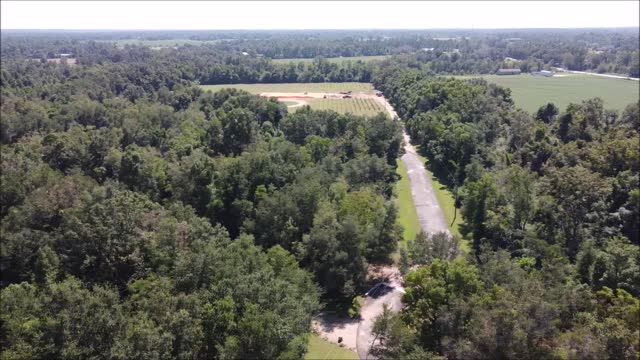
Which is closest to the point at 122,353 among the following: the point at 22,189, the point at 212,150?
the point at 22,189

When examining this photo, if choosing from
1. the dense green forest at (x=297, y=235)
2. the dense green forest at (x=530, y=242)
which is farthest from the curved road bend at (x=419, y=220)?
the dense green forest at (x=530, y=242)

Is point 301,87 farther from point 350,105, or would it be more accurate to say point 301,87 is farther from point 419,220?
point 419,220

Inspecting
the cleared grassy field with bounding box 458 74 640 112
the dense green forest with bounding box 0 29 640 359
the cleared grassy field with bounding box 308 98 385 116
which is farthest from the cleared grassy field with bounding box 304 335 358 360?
the cleared grassy field with bounding box 308 98 385 116

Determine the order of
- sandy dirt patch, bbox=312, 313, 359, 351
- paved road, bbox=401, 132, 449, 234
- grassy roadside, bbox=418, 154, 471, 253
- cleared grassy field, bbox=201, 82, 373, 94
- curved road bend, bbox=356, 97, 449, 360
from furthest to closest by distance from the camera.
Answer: cleared grassy field, bbox=201, 82, 373, 94 < paved road, bbox=401, 132, 449, 234 < grassy roadside, bbox=418, 154, 471, 253 < curved road bend, bbox=356, 97, 449, 360 < sandy dirt patch, bbox=312, 313, 359, 351

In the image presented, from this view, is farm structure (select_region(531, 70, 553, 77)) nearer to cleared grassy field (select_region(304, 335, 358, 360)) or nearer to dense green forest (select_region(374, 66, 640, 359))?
dense green forest (select_region(374, 66, 640, 359))

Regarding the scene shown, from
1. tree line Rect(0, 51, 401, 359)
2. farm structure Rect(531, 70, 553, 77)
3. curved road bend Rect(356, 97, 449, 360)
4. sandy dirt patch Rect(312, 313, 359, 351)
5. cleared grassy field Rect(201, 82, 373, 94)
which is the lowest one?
sandy dirt patch Rect(312, 313, 359, 351)

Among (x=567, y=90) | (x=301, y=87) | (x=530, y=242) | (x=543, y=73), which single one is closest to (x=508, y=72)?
(x=543, y=73)

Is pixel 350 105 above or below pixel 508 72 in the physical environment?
below
